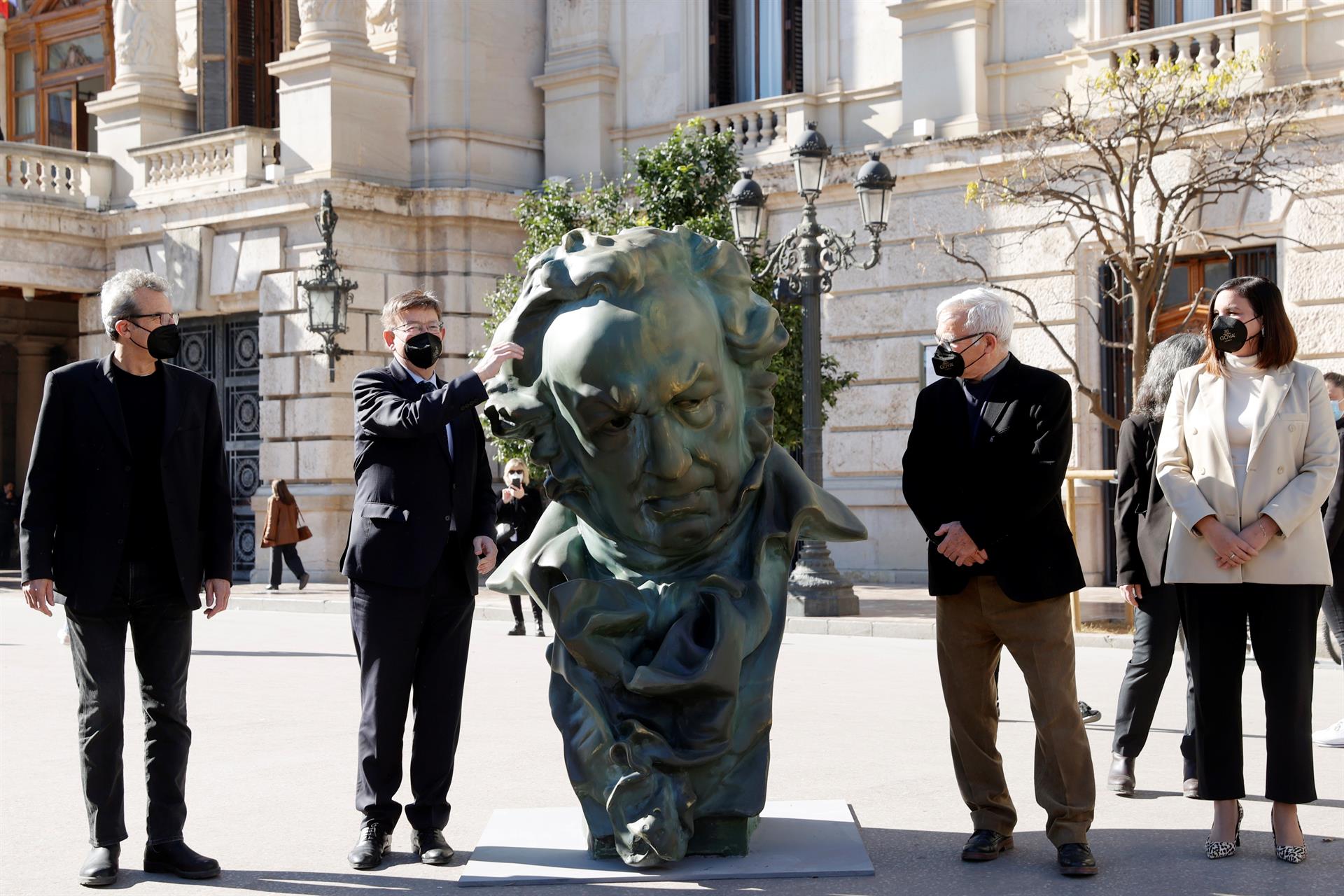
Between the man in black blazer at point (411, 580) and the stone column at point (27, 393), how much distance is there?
24310 mm

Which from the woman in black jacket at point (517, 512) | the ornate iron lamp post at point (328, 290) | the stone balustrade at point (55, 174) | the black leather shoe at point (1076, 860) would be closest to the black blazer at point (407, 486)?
the black leather shoe at point (1076, 860)

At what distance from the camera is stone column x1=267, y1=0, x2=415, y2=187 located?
21.8 m

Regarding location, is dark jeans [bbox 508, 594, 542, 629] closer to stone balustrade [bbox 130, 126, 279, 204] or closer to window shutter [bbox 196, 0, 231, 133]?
stone balustrade [bbox 130, 126, 279, 204]

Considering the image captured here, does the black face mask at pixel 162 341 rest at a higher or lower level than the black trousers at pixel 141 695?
higher

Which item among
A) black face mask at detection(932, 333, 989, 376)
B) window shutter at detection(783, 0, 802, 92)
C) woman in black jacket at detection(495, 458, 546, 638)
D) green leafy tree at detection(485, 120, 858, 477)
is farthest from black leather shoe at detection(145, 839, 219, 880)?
window shutter at detection(783, 0, 802, 92)

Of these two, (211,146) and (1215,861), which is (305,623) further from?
(1215,861)

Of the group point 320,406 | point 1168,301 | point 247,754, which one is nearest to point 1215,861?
point 247,754

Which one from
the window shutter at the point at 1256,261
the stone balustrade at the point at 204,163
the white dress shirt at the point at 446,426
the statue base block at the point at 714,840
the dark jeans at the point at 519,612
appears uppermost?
the stone balustrade at the point at 204,163

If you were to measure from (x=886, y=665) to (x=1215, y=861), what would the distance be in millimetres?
6585

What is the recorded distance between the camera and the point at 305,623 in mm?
16844

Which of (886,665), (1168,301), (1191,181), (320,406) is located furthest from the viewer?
(320,406)

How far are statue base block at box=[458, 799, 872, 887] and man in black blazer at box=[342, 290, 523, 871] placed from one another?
0.27 metres

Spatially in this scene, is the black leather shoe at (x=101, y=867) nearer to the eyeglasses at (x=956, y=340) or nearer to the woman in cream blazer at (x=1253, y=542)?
the eyeglasses at (x=956, y=340)

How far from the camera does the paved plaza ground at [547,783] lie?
5.41 m
